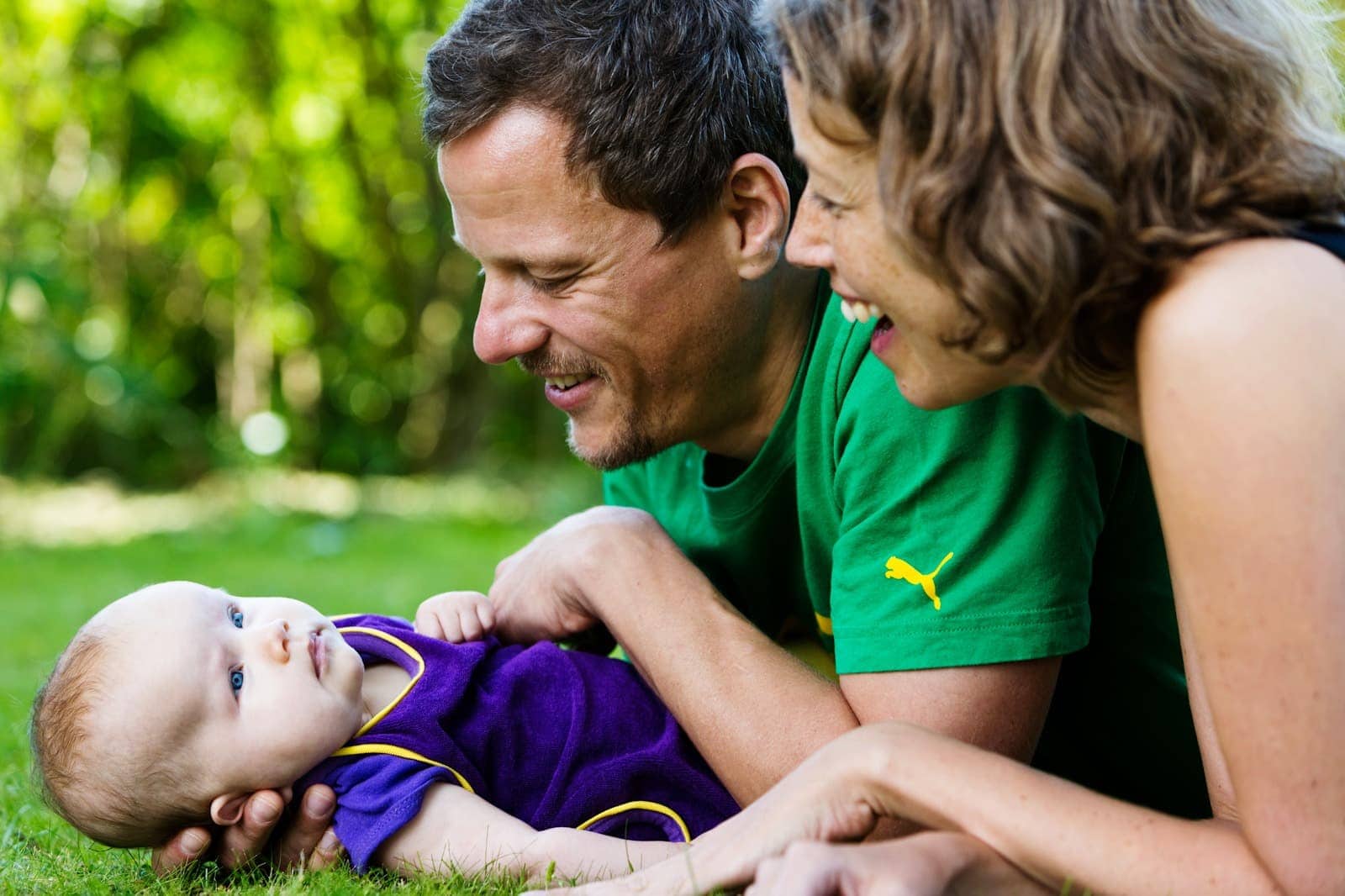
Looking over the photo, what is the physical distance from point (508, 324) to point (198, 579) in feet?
15.9

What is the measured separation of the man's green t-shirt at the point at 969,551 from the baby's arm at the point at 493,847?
20.2 inches

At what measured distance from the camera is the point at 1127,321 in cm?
198

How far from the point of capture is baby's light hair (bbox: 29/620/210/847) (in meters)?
2.55

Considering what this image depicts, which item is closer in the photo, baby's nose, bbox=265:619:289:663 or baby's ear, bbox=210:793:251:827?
baby's ear, bbox=210:793:251:827

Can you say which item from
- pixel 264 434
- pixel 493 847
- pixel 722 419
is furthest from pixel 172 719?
pixel 264 434

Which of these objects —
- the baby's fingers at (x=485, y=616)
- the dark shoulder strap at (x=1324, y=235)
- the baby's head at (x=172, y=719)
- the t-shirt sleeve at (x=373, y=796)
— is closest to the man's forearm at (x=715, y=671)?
the baby's fingers at (x=485, y=616)

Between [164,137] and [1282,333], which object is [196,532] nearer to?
[164,137]

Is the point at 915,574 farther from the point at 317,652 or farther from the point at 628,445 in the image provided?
the point at 317,652

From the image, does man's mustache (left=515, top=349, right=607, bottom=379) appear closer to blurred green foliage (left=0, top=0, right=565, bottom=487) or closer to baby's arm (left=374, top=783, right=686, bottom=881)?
baby's arm (left=374, top=783, right=686, bottom=881)

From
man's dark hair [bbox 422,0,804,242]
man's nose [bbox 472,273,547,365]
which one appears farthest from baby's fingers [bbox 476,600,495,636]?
man's dark hair [bbox 422,0,804,242]

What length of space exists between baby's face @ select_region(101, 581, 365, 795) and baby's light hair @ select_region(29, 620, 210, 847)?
0.11ft

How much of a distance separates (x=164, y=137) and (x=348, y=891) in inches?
423

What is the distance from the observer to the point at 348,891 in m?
2.41

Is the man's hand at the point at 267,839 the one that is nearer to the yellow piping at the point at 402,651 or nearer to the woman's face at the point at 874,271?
the yellow piping at the point at 402,651
